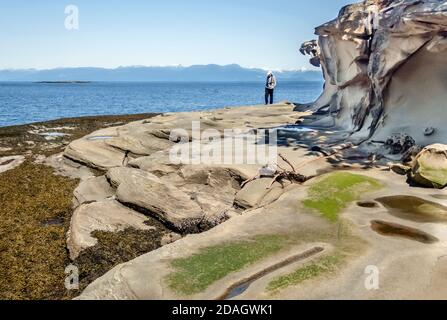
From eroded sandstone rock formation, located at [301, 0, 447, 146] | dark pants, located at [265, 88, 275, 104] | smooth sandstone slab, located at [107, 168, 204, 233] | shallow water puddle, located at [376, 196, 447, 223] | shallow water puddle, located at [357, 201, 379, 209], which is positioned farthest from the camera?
dark pants, located at [265, 88, 275, 104]

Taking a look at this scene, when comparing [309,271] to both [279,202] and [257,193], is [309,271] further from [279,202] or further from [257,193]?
[257,193]

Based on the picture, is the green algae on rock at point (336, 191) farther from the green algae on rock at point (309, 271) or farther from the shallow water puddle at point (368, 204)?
the green algae on rock at point (309, 271)

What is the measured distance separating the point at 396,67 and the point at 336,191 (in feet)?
26.9

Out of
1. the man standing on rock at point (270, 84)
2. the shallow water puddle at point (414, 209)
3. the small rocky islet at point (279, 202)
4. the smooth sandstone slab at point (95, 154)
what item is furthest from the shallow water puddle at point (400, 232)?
the man standing on rock at point (270, 84)

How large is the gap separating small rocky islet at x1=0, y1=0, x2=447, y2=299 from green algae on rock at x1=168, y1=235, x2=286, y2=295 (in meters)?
0.03

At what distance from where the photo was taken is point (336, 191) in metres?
11.1

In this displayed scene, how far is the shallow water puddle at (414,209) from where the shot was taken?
9.43 meters

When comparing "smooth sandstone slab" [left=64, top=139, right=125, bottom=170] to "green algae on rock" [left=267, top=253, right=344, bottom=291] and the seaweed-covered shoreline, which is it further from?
"green algae on rock" [left=267, top=253, right=344, bottom=291]

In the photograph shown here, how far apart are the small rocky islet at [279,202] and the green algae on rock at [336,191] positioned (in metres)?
0.06

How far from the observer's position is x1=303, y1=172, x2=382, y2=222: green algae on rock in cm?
1009

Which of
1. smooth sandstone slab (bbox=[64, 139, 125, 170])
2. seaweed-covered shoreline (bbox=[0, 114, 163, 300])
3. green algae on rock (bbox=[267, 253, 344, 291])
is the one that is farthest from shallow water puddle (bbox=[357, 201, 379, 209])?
smooth sandstone slab (bbox=[64, 139, 125, 170])
